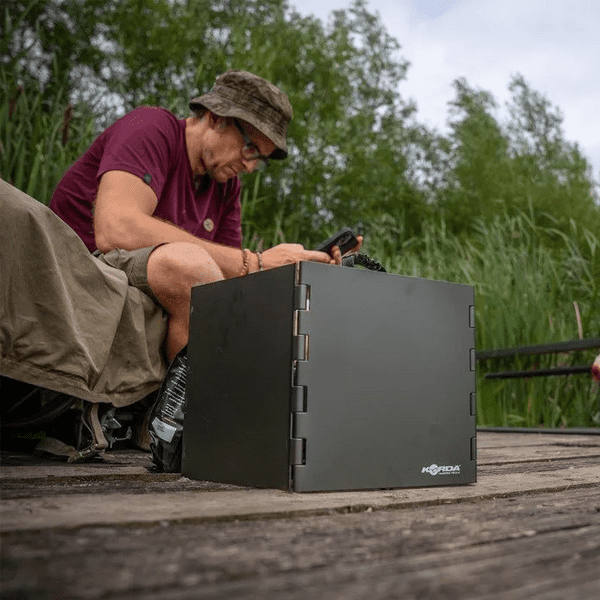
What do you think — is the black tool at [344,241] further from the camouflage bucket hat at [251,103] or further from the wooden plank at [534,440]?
the wooden plank at [534,440]

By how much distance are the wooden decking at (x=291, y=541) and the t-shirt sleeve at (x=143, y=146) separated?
3.01ft

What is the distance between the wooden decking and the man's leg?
609mm

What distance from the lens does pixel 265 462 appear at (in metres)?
1.06

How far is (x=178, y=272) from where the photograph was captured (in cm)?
162

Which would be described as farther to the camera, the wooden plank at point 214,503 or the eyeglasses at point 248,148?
the eyeglasses at point 248,148

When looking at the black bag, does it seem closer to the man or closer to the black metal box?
the black metal box

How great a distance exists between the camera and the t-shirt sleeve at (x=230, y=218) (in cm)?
230

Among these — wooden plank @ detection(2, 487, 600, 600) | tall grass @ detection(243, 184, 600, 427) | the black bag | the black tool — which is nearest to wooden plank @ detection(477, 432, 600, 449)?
tall grass @ detection(243, 184, 600, 427)

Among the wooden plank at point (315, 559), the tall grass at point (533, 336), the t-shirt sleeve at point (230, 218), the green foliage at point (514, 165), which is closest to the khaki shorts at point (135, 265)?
the t-shirt sleeve at point (230, 218)

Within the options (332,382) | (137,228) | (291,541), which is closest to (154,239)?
(137,228)

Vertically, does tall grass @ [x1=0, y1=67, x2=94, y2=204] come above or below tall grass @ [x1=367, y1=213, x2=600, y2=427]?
above

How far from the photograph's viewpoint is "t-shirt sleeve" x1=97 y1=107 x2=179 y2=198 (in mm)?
1784

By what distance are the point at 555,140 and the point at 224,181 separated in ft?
55.2

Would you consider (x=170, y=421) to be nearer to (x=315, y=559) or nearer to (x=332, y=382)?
(x=332, y=382)
